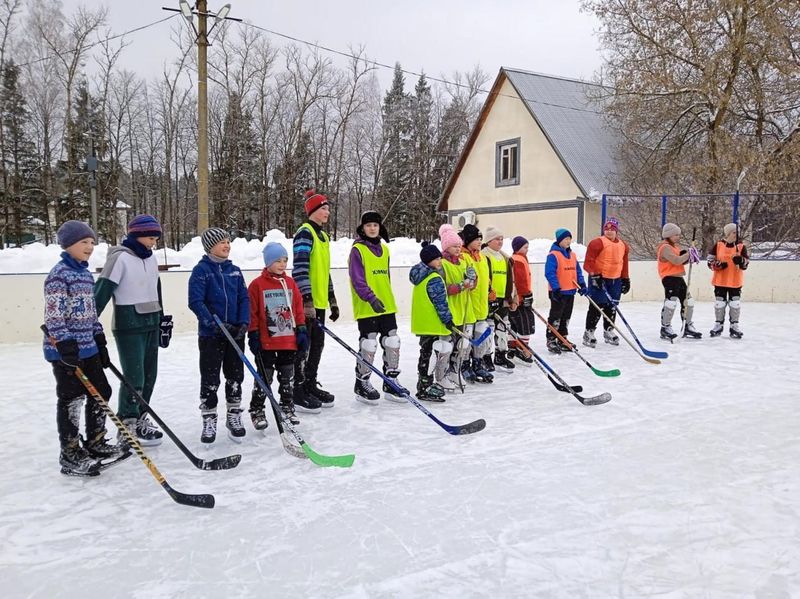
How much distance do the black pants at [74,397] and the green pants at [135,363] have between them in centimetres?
27

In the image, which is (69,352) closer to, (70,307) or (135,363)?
(70,307)

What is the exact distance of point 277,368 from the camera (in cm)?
406

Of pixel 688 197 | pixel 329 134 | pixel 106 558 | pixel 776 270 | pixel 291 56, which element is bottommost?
pixel 106 558

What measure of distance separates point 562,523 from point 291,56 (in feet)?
100

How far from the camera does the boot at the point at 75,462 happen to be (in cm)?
329

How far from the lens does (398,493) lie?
10.1ft

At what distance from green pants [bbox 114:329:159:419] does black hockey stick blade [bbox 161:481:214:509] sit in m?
0.97

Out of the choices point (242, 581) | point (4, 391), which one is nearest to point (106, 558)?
point (242, 581)

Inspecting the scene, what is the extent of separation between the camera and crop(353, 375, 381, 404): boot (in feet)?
15.7

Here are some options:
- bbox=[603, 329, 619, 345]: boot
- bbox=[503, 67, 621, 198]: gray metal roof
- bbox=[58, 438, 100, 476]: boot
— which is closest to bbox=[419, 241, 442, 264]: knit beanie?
bbox=[58, 438, 100, 476]: boot

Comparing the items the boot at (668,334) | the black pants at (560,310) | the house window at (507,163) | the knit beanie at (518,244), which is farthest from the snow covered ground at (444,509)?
the house window at (507,163)

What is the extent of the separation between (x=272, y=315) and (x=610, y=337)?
473 centimetres

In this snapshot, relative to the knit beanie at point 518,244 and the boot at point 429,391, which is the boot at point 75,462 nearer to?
the boot at point 429,391

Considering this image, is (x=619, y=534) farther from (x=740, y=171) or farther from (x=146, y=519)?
(x=740, y=171)
